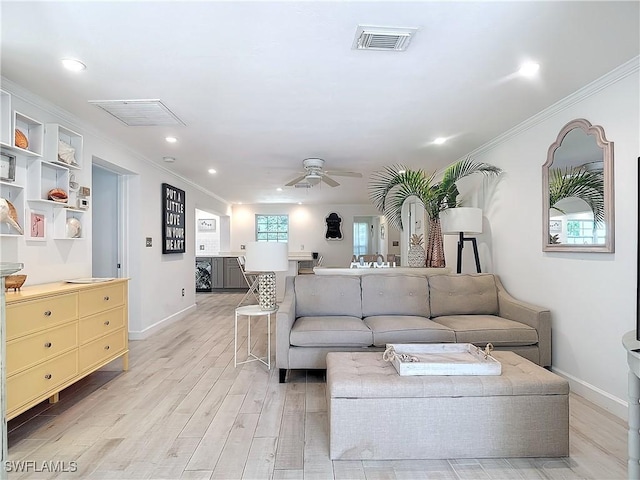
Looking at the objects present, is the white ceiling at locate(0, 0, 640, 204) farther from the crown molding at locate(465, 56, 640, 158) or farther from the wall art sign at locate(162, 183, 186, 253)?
the wall art sign at locate(162, 183, 186, 253)

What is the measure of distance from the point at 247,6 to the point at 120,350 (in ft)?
9.80

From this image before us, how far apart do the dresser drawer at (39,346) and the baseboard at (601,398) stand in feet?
12.3

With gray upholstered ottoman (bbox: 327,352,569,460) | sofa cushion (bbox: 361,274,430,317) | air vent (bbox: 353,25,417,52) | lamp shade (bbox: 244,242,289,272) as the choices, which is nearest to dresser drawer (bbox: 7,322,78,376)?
lamp shade (bbox: 244,242,289,272)

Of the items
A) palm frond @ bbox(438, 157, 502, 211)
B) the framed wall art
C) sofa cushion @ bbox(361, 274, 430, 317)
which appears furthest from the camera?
the framed wall art

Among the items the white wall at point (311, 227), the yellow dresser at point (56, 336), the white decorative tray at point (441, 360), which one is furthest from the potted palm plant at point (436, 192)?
the white wall at point (311, 227)

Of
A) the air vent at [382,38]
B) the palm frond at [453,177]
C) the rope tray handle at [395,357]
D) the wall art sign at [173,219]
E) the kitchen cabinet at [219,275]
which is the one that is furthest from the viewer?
the kitchen cabinet at [219,275]

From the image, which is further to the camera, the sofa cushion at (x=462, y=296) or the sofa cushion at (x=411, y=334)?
the sofa cushion at (x=462, y=296)

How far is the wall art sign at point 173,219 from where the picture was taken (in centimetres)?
518

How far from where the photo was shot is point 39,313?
2270mm

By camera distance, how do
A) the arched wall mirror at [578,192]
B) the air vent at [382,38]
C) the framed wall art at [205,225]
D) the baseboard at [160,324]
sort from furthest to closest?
the framed wall art at [205,225] < the baseboard at [160,324] < the arched wall mirror at [578,192] < the air vent at [382,38]

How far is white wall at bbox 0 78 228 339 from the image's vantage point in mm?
2752

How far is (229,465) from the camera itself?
6.29 feet

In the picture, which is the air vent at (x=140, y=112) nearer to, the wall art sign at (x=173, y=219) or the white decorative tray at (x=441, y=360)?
the wall art sign at (x=173, y=219)

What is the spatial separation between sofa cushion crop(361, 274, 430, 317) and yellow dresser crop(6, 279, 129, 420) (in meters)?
2.28
